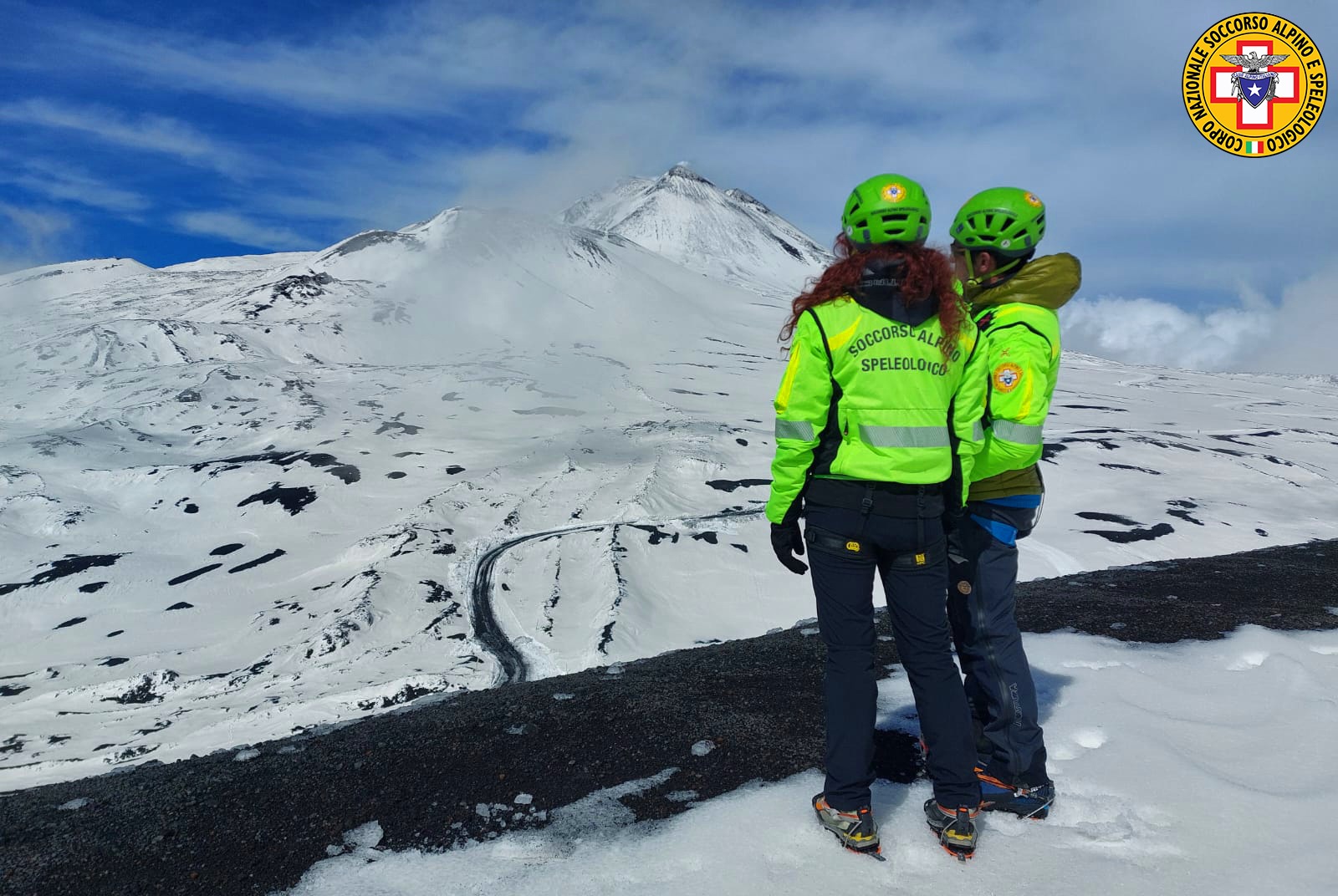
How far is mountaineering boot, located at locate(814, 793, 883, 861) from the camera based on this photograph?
4.07 metres

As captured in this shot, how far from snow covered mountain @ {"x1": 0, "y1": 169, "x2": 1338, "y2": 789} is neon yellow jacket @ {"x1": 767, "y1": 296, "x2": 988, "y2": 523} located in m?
15.2

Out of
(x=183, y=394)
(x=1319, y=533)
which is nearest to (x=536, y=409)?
(x=183, y=394)

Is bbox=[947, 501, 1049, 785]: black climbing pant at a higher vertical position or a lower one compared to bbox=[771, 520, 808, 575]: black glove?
lower

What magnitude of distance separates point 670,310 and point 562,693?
579ft

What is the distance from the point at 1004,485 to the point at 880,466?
107 centimetres

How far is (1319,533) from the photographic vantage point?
51.6 metres

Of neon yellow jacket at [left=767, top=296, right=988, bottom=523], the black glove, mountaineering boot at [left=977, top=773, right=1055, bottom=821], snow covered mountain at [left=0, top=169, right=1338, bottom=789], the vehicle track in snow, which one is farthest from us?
snow covered mountain at [left=0, top=169, right=1338, bottom=789]

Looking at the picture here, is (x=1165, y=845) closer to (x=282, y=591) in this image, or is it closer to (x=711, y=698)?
(x=711, y=698)

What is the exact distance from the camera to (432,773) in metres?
5.42

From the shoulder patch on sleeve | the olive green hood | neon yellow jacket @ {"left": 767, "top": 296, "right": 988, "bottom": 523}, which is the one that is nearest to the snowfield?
neon yellow jacket @ {"left": 767, "top": 296, "right": 988, "bottom": 523}

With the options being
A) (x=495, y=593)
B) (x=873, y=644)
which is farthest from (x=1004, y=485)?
(x=495, y=593)

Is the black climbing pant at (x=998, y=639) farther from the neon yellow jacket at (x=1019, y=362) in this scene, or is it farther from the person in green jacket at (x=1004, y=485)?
the neon yellow jacket at (x=1019, y=362)

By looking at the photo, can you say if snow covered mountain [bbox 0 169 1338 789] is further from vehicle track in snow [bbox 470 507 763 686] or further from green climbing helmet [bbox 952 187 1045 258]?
green climbing helmet [bbox 952 187 1045 258]

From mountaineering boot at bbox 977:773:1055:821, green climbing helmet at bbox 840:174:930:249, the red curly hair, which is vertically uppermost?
green climbing helmet at bbox 840:174:930:249
